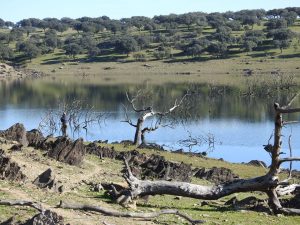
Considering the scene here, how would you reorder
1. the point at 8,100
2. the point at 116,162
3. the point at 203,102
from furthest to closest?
the point at 8,100
the point at 203,102
the point at 116,162

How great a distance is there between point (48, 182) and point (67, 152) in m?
5.81

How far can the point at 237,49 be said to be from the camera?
582 ft

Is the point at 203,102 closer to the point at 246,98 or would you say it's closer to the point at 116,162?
the point at 246,98

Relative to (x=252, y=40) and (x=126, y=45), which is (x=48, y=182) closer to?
(x=252, y=40)

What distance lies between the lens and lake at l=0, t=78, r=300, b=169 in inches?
2179

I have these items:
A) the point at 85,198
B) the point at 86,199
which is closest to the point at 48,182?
the point at 85,198

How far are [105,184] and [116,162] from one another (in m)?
8.19

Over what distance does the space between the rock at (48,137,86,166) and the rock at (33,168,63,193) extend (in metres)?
4.90

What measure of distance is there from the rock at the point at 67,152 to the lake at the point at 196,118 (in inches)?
640

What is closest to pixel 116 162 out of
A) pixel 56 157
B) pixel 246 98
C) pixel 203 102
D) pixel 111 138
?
pixel 56 157

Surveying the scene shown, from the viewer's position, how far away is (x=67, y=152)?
26609 millimetres

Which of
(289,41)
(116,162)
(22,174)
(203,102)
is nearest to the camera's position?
(22,174)

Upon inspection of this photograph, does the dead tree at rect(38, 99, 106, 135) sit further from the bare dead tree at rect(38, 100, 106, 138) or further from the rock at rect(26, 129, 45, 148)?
the rock at rect(26, 129, 45, 148)

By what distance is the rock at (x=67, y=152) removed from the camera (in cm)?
2639
